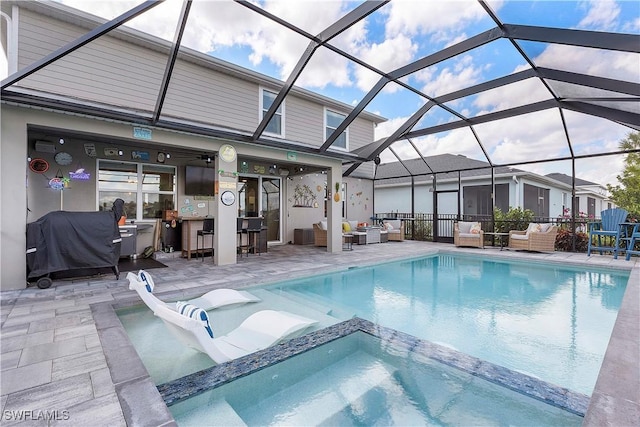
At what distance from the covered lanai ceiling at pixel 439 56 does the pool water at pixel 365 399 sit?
427 cm

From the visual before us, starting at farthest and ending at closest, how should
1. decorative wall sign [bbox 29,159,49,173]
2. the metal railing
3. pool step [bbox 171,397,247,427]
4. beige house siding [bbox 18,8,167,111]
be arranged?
the metal railing, decorative wall sign [bbox 29,159,49,173], beige house siding [bbox 18,8,167,111], pool step [bbox 171,397,247,427]

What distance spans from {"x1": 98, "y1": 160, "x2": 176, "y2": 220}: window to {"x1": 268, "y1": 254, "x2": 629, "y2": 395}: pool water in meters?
4.47

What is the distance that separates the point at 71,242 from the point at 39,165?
2.69 m

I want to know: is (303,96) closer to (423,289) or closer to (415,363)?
(423,289)

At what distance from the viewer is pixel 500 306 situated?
4418 millimetres

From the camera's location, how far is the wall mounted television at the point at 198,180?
779 cm

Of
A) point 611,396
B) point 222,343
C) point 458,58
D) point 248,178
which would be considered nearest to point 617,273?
point 458,58

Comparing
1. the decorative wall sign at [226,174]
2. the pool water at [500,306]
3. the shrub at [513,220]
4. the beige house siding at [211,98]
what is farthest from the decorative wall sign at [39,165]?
the shrub at [513,220]

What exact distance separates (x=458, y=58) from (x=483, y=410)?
5819 millimetres

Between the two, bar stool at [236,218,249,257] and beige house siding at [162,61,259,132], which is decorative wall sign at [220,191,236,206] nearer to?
bar stool at [236,218,249,257]

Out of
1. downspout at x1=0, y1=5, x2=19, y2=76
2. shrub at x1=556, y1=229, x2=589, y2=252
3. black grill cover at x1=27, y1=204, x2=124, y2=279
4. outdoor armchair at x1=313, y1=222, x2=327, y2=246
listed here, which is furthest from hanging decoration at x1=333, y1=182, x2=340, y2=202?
shrub at x1=556, y1=229, x2=589, y2=252

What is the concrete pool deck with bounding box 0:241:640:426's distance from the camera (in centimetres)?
163

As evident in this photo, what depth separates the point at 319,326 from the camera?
3516 mm

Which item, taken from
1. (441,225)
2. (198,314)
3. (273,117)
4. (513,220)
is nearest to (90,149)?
(273,117)
